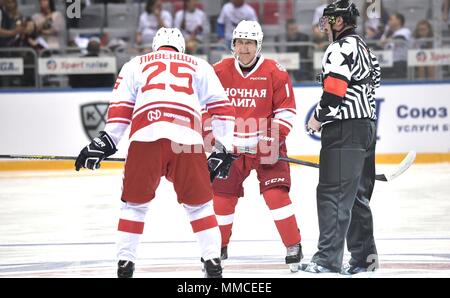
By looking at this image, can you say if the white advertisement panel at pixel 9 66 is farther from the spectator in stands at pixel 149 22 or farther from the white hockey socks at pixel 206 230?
the white hockey socks at pixel 206 230

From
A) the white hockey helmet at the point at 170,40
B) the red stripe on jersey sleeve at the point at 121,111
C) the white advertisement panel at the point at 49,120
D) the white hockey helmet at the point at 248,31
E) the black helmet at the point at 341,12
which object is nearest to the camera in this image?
the red stripe on jersey sleeve at the point at 121,111

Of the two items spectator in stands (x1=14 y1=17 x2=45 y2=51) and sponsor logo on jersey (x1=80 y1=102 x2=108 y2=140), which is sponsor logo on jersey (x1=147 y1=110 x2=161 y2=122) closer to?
sponsor logo on jersey (x1=80 y1=102 x2=108 y2=140)

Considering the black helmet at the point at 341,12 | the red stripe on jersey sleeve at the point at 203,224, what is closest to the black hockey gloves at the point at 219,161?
the red stripe on jersey sleeve at the point at 203,224

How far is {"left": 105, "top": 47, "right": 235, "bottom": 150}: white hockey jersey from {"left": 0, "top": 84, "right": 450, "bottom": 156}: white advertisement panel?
6.71m

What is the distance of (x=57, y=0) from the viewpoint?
13195mm

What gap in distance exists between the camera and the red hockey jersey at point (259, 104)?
6.91 meters

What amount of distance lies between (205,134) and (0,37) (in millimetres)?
6706

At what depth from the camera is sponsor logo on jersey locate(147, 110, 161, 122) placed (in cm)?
588

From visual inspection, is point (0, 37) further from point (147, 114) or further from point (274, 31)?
point (147, 114)

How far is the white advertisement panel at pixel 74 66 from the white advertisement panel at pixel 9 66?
9.6 inches

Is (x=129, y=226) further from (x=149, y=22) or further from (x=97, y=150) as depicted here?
(x=149, y=22)

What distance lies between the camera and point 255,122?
698cm

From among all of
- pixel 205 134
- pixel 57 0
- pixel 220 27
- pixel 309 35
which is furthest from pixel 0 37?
pixel 205 134

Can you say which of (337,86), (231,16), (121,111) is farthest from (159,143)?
(231,16)
